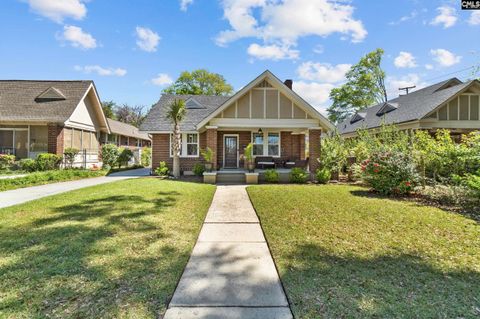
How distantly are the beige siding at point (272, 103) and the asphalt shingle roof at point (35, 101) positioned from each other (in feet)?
44.6

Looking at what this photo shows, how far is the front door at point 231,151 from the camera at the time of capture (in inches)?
670

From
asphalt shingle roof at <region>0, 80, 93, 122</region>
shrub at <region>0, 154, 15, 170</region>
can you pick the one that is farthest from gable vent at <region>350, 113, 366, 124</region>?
shrub at <region>0, 154, 15, 170</region>

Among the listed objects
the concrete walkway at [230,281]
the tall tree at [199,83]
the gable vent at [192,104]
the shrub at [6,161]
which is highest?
the tall tree at [199,83]

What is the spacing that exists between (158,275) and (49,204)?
5.86m

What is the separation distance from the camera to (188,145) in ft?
54.3

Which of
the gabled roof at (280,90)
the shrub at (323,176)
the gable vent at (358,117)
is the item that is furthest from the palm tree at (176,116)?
the gable vent at (358,117)

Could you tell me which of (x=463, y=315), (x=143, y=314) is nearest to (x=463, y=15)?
(x=463, y=315)

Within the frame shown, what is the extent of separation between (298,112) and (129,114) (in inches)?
1857

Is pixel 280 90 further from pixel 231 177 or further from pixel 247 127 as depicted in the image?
pixel 231 177

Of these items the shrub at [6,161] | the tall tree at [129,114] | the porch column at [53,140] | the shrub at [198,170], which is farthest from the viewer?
the tall tree at [129,114]

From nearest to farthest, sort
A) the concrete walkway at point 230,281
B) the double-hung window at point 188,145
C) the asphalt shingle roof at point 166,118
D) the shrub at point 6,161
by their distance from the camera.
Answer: the concrete walkway at point 230,281
the shrub at point 6,161
the asphalt shingle roof at point 166,118
the double-hung window at point 188,145

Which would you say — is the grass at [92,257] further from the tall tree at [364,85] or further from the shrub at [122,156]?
the tall tree at [364,85]

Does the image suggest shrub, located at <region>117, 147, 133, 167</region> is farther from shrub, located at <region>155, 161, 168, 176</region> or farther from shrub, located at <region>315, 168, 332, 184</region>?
shrub, located at <region>315, 168, 332, 184</region>

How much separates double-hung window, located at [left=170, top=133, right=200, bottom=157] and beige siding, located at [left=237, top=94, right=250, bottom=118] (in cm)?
408
